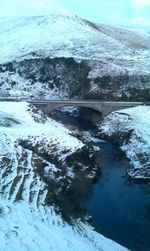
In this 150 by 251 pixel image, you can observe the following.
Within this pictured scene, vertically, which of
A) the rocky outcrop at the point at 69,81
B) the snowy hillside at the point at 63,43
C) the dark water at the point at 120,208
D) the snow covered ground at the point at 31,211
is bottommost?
the dark water at the point at 120,208

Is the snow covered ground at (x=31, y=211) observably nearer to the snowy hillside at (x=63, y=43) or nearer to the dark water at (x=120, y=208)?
the dark water at (x=120, y=208)

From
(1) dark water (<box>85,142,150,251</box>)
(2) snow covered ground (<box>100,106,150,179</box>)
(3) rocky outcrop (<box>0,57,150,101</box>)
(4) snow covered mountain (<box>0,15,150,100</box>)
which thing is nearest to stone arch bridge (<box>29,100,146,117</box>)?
(2) snow covered ground (<box>100,106,150,179</box>)

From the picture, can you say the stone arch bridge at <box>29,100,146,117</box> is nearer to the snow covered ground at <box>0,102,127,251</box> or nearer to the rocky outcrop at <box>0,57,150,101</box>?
the rocky outcrop at <box>0,57,150,101</box>

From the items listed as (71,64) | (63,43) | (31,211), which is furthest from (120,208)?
(63,43)

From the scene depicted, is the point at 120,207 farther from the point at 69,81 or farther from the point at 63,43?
the point at 63,43

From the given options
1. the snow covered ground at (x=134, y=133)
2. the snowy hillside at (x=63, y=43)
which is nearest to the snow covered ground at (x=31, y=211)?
the snow covered ground at (x=134, y=133)

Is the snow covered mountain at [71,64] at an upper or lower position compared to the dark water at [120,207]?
upper

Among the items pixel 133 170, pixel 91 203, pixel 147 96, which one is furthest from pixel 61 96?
pixel 91 203
